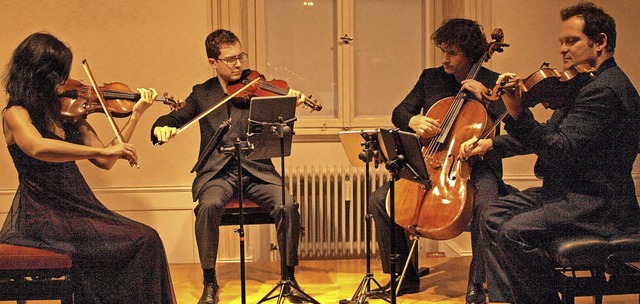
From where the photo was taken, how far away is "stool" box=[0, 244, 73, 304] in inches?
120

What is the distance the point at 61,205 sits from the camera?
10.3ft

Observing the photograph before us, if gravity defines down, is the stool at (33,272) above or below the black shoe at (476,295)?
above

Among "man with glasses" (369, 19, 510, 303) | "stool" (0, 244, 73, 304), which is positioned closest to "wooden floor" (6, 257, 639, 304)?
"man with glasses" (369, 19, 510, 303)

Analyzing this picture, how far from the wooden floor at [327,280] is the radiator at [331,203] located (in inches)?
4.7

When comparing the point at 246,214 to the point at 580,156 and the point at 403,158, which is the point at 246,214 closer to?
the point at 403,158

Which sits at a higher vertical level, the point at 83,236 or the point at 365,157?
the point at 365,157

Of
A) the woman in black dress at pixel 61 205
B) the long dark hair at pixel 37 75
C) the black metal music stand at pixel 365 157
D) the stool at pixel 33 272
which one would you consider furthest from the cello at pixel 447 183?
the long dark hair at pixel 37 75

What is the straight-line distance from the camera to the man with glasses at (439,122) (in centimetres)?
367

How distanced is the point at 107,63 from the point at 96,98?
1277 mm

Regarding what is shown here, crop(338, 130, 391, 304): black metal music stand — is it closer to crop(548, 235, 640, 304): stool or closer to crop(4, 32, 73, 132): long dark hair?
crop(548, 235, 640, 304): stool

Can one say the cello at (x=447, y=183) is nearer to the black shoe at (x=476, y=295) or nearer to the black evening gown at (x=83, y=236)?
the black shoe at (x=476, y=295)

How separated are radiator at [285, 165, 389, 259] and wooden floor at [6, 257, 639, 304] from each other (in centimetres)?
12

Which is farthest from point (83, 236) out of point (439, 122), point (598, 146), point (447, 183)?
point (598, 146)

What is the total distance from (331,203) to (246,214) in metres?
1.04
